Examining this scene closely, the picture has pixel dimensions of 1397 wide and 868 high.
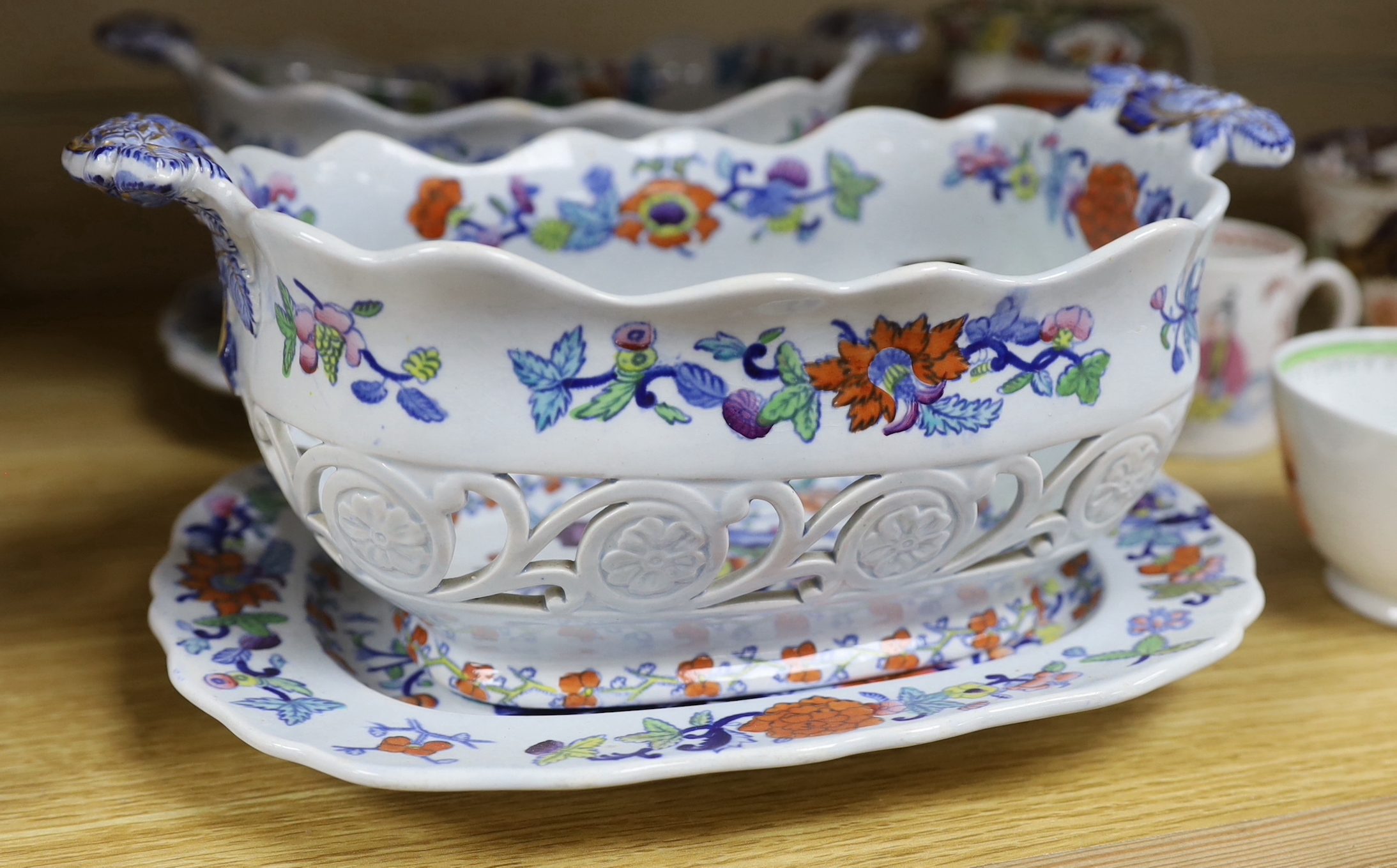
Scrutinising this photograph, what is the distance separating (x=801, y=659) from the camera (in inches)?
16.1

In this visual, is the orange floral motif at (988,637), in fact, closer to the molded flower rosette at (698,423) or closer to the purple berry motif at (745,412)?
the molded flower rosette at (698,423)

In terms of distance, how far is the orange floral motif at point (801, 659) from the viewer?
1.32ft

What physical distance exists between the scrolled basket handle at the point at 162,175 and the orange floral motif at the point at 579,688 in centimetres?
15

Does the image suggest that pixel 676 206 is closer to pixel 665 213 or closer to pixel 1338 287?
pixel 665 213

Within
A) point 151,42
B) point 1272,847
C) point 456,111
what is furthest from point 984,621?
point 151,42

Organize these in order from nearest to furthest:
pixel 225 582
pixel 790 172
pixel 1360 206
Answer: pixel 225 582 < pixel 790 172 < pixel 1360 206

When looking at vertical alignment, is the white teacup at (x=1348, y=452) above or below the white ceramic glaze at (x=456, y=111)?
below

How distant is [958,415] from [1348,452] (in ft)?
0.61

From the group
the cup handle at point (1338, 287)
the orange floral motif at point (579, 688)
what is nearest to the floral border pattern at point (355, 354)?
the orange floral motif at point (579, 688)

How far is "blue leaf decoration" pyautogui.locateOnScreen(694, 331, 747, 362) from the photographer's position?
335 mm

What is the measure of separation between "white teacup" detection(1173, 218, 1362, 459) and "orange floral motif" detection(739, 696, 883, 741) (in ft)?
1.01

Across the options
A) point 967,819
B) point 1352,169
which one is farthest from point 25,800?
point 1352,169

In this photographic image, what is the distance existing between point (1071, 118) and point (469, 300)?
30cm

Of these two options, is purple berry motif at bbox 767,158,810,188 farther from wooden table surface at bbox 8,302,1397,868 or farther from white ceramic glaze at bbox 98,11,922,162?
wooden table surface at bbox 8,302,1397,868
